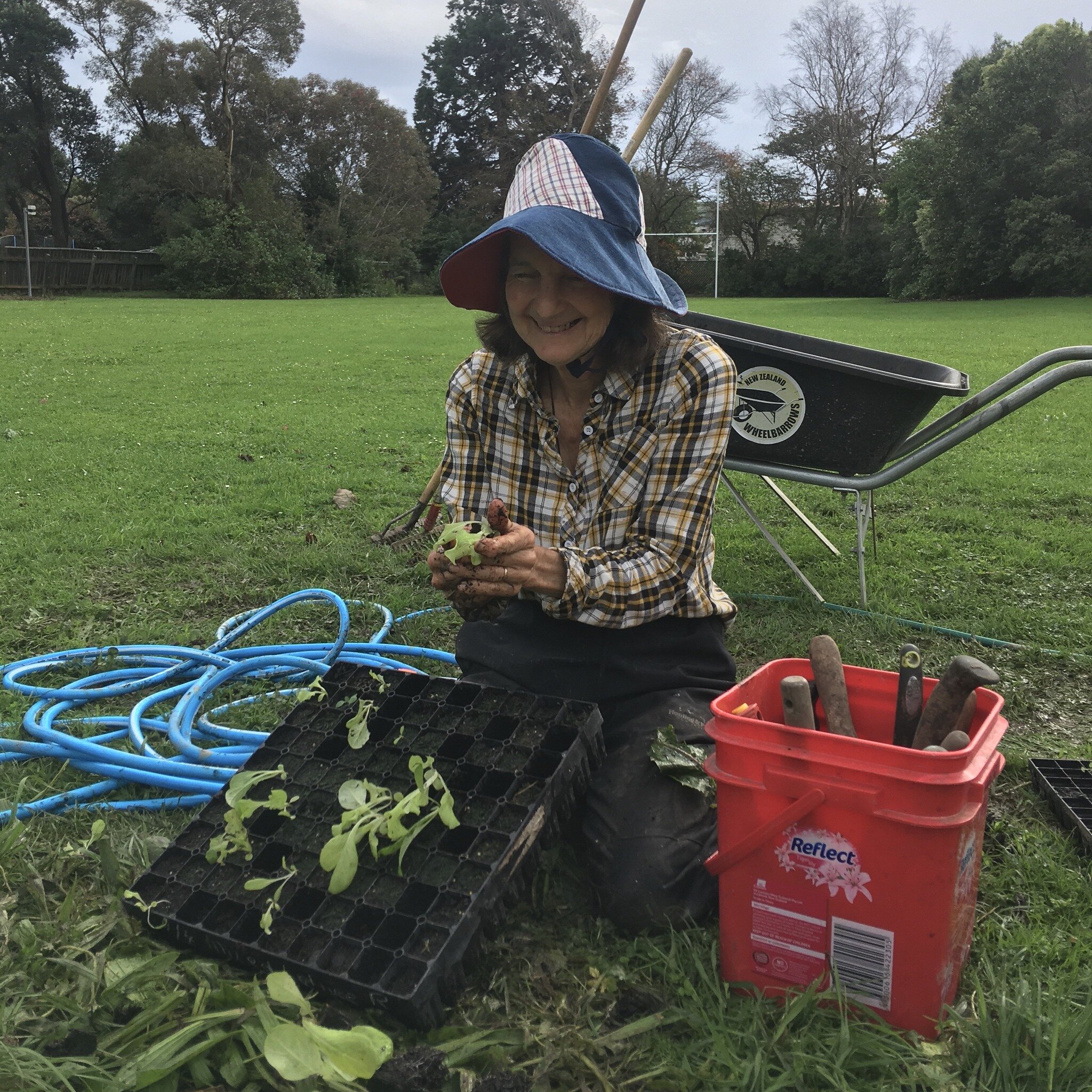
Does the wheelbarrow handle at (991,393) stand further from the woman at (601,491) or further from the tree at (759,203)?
the tree at (759,203)

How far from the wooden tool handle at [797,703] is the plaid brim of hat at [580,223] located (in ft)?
2.81

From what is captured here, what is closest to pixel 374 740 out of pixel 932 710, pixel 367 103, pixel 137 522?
pixel 932 710

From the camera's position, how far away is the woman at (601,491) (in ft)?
6.30

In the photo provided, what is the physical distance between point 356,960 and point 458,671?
156cm

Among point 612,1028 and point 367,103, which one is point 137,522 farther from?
point 367,103

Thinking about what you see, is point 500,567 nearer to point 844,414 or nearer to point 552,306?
point 552,306

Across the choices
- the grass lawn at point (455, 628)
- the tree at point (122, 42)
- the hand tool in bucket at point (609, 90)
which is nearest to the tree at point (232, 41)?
the tree at point (122, 42)

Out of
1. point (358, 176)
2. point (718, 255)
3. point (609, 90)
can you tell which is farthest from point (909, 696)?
point (358, 176)

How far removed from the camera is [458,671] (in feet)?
10.1

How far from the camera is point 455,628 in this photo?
11.2 ft

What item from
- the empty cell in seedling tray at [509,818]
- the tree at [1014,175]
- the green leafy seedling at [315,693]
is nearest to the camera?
the empty cell in seedling tray at [509,818]

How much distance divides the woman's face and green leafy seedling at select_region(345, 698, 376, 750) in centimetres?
86

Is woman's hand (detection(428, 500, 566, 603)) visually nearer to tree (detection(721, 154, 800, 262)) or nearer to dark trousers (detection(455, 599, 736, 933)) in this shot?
dark trousers (detection(455, 599, 736, 933))

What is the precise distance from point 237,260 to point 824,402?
29604 millimetres
